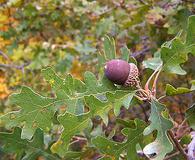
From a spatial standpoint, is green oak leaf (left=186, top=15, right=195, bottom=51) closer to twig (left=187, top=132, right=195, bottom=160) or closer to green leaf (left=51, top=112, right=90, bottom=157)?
twig (left=187, top=132, right=195, bottom=160)

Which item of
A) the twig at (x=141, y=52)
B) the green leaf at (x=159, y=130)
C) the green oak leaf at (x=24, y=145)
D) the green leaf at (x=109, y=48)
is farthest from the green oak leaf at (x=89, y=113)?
the twig at (x=141, y=52)

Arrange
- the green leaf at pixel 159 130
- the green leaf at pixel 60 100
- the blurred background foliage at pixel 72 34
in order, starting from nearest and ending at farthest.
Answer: the green leaf at pixel 159 130 < the green leaf at pixel 60 100 < the blurred background foliage at pixel 72 34

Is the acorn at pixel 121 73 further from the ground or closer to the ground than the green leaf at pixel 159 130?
further from the ground

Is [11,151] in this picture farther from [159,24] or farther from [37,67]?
[37,67]

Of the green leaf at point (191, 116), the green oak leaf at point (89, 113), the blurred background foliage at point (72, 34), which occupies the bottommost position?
the blurred background foliage at point (72, 34)

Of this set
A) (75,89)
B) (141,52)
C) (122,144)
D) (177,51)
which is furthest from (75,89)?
(141,52)

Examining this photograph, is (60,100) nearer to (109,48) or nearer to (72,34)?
(109,48)

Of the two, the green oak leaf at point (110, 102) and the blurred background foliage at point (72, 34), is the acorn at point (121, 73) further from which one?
the blurred background foliage at point (72, 34)
